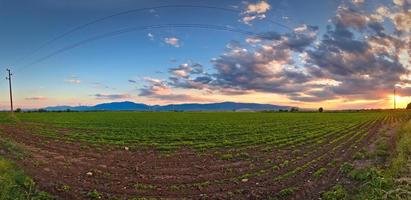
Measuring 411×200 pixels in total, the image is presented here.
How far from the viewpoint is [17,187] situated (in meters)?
12.2

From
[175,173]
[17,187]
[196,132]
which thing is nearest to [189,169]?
[175,173]

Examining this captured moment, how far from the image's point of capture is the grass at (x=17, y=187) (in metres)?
11.2

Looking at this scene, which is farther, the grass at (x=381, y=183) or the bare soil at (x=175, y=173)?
the bare soil at (x=175, y=173)

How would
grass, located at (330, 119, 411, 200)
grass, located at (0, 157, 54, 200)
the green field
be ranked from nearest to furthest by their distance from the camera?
grass, located at (330, 119, 411, 200), grass, located at (0, 157, 54, 200), the green field

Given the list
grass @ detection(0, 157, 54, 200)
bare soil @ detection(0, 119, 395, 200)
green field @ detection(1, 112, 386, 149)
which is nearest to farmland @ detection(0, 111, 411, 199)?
bare soil @ detection(0, 119, 395, 200)

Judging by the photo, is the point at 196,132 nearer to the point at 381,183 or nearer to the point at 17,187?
the point at 17,187

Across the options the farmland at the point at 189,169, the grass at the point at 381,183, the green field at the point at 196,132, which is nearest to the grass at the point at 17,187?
the farmland at the point at 189,169

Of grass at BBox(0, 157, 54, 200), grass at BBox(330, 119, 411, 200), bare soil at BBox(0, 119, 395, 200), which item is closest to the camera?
grass at BBox(330, 119, 411, 200)

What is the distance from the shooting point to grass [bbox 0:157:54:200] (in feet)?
36.6

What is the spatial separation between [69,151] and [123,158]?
4.28 m

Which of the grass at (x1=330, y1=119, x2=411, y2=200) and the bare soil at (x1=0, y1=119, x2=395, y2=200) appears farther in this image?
the bare soil at (x1=0, y1=119, x2=395, y2=200)

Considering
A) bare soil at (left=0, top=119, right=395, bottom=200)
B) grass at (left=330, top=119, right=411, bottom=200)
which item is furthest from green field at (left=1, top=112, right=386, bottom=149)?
grass at (left=330, top=119, right=411, bottom=200)

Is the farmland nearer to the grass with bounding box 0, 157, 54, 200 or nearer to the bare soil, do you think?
the bare soil

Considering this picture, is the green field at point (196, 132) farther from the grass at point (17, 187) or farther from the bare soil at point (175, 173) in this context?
the grass at point (17, 187)
